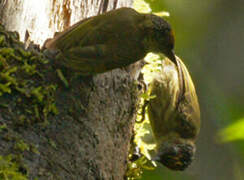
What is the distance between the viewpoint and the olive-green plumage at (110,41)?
2557 mm

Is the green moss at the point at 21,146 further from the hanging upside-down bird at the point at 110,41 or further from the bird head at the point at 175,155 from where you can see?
the bird head at the point at 175,155

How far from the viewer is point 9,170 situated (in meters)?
2.18

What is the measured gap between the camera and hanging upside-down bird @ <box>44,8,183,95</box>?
2.56 metres

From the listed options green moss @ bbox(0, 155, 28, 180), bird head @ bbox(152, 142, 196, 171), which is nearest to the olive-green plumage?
green moss @ bbox(0, 155, 28, 180)

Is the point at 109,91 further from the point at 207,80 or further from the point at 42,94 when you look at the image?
the point at 207,80

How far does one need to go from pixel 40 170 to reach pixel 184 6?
313cm

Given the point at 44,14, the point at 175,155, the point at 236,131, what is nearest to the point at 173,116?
the point at 175,155

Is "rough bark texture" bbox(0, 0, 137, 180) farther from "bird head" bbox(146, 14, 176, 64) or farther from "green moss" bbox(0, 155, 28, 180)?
"bird head" bbox(146, 14, 176, 64)

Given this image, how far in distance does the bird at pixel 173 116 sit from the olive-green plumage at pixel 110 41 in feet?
3.89

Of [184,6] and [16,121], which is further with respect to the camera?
[184,6]

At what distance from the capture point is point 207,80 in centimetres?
518

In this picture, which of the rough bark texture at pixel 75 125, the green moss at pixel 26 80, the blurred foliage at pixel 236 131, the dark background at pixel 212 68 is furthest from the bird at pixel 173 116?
the green moss at pixel 26 80

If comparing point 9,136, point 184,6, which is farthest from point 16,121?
point 184,6

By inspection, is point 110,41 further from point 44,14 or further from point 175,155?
point 175,155
